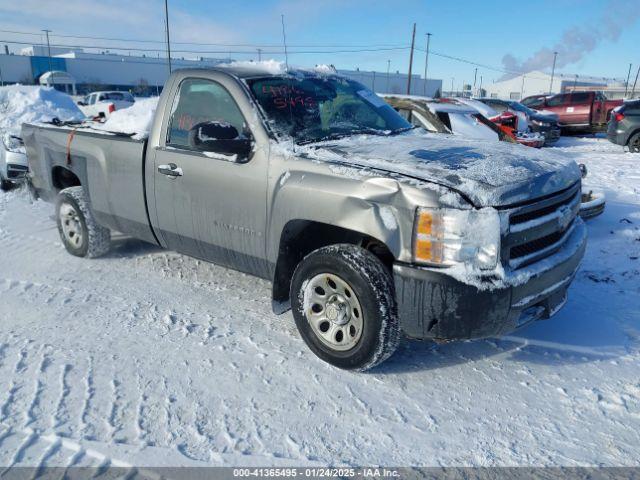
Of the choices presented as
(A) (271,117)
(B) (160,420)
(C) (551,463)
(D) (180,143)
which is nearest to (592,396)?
(C) (551,463)

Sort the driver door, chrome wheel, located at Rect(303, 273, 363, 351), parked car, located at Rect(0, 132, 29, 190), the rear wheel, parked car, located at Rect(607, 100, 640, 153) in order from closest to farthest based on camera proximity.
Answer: chrome wheel, located at Rect(303, 273, 363, 351) → the driver door → parked car, located at Rect(0, 132, 29, 190) → parked car, located at Rect(607, 100, 640, 153) → the rear wheel

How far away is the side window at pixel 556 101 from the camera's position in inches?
741

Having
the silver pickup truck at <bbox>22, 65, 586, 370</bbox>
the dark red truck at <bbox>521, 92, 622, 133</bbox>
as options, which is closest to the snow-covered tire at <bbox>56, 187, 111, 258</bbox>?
the silver pickup truck at <bbox>22, 65, 586, 370</bbox>

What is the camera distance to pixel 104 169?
4.45 metres

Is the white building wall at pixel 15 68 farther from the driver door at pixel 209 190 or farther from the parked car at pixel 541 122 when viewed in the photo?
the driver door at pixel 209 190

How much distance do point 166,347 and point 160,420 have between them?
2.65 feet

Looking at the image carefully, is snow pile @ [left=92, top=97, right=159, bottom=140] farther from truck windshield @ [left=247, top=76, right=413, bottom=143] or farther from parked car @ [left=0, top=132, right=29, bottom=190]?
parked car @ [left=0, top=132, right=29, bottom=190]

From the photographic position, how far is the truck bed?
4.18 metres

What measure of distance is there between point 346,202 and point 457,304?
0.81 m

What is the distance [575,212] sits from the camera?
134 inches

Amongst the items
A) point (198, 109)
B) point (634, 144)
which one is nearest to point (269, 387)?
point (198, 109)

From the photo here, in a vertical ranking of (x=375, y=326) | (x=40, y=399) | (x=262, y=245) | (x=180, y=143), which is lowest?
(x=40, y=399)

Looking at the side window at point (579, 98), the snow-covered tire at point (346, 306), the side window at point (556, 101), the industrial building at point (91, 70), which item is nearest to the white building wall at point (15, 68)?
the industrial building at point (91, 70)

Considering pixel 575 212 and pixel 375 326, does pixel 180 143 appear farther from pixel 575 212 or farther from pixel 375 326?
pixel 575 212
